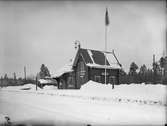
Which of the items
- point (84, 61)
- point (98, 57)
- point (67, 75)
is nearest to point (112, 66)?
point (98, 57)

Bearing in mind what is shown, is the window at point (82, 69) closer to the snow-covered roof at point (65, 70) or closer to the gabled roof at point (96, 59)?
the gabled roof at point (96, 59)

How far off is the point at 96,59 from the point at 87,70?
111 inches

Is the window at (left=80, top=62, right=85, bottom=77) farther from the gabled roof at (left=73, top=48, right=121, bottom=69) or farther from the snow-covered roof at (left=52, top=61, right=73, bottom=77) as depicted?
the snow-covered roof at (left=52, top=61, right=73, bottom=77)

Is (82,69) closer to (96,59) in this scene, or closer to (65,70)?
(96,59)

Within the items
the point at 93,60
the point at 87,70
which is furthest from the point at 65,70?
the point at 93,60

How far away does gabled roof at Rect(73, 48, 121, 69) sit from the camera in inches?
1117

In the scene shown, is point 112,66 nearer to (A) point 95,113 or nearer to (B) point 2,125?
(A) point 95,113

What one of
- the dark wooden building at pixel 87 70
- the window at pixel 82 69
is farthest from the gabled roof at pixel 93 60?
the window at pixel 82 69

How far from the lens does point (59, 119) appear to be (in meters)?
7.08

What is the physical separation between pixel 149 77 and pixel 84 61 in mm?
12871

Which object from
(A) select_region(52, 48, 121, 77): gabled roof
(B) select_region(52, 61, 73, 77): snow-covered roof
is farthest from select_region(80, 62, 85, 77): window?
(B) select_region(52, 61, 73, 77): snow-covered roof

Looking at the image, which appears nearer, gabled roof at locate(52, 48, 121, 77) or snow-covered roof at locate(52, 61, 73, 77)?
gabled roof at locate(52, 48, 121, 77)

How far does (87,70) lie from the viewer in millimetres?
27984

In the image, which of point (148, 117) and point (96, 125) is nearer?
point (96, 125)
